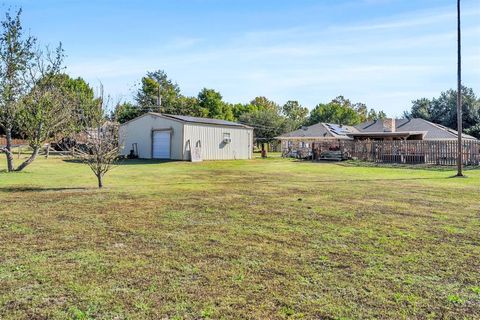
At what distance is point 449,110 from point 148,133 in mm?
33757

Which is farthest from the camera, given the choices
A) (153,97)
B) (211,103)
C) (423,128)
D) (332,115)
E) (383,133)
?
(332,115)

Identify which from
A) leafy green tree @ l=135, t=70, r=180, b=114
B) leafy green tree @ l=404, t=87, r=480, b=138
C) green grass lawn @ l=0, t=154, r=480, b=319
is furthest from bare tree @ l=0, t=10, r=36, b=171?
leafy green tree @ l=404, t=87, r=480, b=138

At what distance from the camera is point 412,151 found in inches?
884

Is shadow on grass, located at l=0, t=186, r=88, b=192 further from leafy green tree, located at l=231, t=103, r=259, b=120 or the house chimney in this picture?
leafy green tree, located at l=231, t=103, r=259, b=120

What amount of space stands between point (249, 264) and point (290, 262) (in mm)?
450

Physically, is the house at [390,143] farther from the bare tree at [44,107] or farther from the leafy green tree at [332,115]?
the leafy green tree at [332,115]

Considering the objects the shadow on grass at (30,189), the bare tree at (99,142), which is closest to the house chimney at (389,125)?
the bare tree at (99,142)

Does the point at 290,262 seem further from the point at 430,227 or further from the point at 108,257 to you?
the point at 430,227

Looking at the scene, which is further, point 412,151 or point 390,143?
point 390,143

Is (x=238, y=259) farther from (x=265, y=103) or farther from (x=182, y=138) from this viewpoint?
(x=265, y=103)

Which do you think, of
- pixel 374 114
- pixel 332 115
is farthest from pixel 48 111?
pixel 374 114

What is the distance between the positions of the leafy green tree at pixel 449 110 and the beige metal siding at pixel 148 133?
28.6 metres

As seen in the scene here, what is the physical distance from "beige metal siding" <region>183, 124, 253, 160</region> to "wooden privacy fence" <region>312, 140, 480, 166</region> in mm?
7192

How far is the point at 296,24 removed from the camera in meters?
13.3
